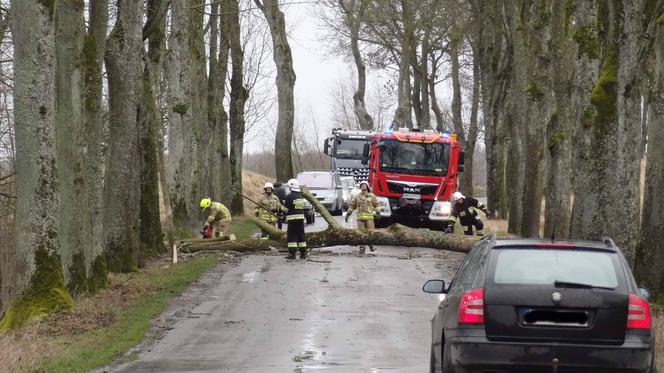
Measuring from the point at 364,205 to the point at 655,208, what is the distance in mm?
11823

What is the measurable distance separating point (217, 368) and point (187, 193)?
17.8 metres

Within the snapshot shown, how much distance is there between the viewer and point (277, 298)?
58.7ft

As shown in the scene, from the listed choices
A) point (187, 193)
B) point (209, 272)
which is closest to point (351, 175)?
point (187, 193)

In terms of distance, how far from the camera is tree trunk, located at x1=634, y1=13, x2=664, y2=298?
619 inches

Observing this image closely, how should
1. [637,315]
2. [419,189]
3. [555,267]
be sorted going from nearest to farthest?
[637,315] → [555,267] → [419,189]

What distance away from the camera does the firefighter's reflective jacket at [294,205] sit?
23.3 meters

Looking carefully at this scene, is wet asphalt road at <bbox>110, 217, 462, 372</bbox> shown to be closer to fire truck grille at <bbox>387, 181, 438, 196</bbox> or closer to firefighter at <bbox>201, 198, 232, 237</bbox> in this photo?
firefighter at <bbox>201, 198, 232, 237</bbox>

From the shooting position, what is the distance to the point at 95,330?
1430 centimetres

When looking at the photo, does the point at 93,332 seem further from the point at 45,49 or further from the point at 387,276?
the point at 387,276

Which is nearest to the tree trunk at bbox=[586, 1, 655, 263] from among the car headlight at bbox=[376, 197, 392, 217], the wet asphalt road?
the wet asphalt road

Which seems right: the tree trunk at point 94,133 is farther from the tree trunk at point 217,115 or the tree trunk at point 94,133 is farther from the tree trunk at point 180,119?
the tree trunk at point 217,115

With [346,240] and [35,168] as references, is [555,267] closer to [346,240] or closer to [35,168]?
[35,168]

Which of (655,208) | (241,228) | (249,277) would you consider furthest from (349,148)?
(655,208)

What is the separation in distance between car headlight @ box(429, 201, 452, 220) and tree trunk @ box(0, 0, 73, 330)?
1751 centimetres
